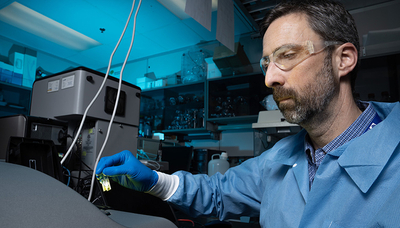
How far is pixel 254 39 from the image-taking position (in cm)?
339

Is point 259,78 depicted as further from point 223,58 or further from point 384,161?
point 384,161

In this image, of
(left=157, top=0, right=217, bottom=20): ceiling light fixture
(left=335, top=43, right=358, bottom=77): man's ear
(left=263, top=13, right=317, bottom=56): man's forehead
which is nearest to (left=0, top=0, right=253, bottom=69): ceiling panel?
(left=157, top=0, right=217, bottom=20): ceiling light fixture

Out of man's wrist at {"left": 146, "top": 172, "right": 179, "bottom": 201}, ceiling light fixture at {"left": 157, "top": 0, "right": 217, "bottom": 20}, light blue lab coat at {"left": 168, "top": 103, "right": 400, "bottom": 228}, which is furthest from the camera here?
ceiling light fixture at {"left": 157, "top": 0, "right": 217, "bottom": 20}

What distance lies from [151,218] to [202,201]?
0.99 ft

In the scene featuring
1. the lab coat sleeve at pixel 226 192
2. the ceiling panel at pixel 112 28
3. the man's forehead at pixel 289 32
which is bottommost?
the lab coat sleeve at pixel 226 192

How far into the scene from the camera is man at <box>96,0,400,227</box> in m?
0.56

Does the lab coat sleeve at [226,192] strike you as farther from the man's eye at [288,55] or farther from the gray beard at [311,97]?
the man's eye at [288,55]

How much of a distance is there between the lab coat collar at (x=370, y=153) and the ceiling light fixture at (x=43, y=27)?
333cm

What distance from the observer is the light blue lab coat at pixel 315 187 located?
0.53m

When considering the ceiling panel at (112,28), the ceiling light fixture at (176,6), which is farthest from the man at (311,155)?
the ceiling panel at (112,28)

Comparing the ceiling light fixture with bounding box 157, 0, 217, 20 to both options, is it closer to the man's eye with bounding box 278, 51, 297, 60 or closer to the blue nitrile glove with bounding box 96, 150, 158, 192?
the man's eye with bounding box 278, 51, 297, 60

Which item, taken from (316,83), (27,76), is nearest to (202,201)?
(316,83)

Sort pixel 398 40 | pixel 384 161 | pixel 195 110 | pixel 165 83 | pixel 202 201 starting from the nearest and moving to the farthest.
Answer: pixel 384 161 → pixel 202 201 → pixel 398 40 → pixel 195 110 → pixel 165 83

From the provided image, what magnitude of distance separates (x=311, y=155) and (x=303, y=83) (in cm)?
24
